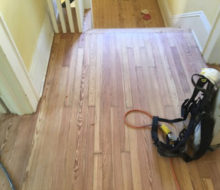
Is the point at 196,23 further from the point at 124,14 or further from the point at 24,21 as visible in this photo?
the point at 24,21

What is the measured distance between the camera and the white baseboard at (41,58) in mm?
1549

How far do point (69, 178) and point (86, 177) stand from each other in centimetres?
10

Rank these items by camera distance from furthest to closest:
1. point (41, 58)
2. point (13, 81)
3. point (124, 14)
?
point (124, 14) < point (41, 58) < point (13, 81)

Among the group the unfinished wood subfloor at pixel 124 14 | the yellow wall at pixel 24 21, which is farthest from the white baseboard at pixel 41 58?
the unfinished wood subfloor at pixel 124 14

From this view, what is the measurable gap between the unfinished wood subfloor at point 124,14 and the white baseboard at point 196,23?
244 mm

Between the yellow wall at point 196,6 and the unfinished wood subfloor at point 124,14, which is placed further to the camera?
the unfinished wood subfloor at point 124,14

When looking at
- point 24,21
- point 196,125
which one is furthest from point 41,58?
point 196,125

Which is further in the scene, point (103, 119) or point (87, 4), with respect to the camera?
point (87, 4)

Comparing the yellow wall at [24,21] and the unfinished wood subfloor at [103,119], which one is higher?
the yellow wall at [24,21]

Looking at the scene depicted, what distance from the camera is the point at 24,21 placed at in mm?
1468

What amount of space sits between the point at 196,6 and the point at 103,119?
5.53 ft

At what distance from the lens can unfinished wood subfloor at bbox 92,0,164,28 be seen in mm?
2992

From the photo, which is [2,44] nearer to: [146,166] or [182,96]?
[146,166]

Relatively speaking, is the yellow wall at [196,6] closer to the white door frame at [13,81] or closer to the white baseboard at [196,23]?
the white baseboard at [196,23]
